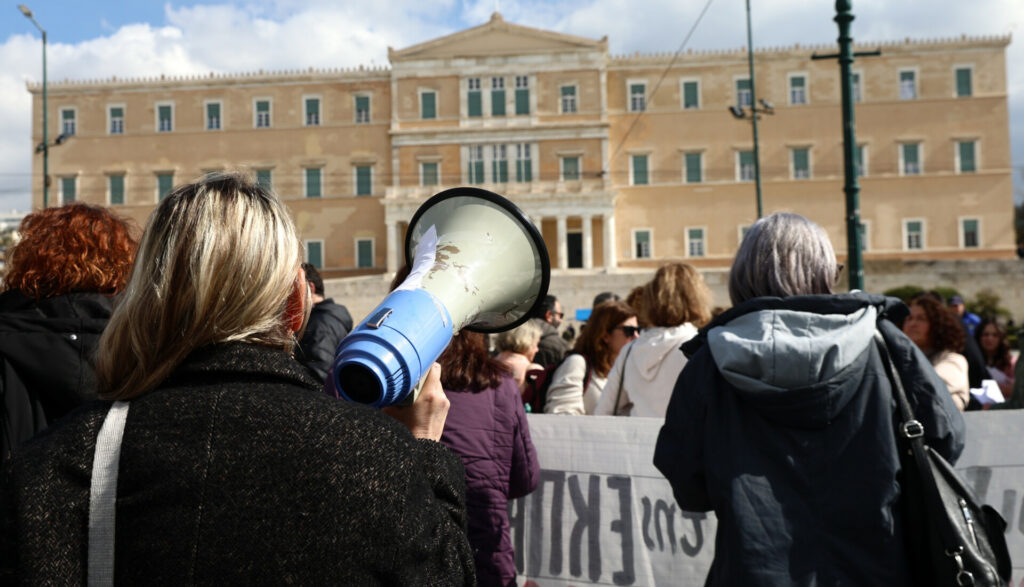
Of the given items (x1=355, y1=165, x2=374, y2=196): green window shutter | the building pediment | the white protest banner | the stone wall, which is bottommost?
the white protest banner

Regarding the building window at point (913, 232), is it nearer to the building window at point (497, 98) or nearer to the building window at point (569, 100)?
the building window at point (569, 100)

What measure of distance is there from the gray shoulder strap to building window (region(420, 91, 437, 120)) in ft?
126

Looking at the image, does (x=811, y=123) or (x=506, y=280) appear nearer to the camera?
(x=506, y=280)

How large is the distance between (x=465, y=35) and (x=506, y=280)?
38.5 meters

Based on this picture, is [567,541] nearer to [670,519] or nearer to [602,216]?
[670,519]

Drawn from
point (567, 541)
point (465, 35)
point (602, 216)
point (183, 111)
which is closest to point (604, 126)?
point (602, 216)

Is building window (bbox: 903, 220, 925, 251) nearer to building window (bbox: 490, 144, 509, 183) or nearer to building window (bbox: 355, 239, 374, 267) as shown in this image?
building window (bbox: 490, 144, 509, 183)

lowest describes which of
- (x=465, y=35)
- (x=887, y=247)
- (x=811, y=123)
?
(x=887, y=247)

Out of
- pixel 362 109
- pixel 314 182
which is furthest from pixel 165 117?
pixel 362 109

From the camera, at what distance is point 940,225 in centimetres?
3694

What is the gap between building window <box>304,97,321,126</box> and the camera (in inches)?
1551

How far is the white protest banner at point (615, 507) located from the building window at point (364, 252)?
1402 inches

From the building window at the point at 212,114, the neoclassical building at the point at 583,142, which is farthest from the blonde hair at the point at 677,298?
the building window at the point at 212,114

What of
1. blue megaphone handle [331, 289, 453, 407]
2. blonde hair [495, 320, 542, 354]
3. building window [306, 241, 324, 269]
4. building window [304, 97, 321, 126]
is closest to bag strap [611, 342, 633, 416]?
blonde hair [495, 320, 542, 354]
